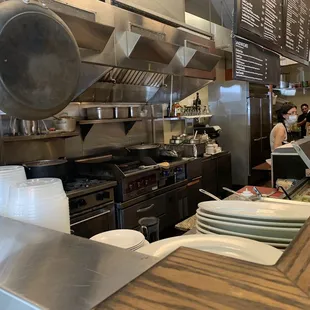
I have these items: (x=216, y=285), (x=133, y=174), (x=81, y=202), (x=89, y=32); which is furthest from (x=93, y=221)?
(x=216, y=285)

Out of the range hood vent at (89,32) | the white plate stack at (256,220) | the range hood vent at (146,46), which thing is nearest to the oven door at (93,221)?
the range hood vent at (89,32)

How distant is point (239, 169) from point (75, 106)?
4.07 m

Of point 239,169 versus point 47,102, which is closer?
point 47,102

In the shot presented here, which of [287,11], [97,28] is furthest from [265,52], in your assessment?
[97,28]

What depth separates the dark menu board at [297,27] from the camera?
286 cm

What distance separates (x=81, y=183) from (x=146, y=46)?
1.66 meters

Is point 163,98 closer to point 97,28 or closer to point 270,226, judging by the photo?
point 97,28

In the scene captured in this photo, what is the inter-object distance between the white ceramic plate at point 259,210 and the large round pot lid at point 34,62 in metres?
0.70

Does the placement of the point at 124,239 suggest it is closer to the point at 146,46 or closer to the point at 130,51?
the point at 130,51

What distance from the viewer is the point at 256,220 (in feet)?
3.88

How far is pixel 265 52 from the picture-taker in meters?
2.68

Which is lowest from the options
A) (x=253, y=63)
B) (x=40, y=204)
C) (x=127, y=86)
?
(x=40, y=204)

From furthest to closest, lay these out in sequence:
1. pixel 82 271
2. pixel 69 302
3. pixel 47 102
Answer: pixel 47 102 < pixel 82 271 < pixel 69 302

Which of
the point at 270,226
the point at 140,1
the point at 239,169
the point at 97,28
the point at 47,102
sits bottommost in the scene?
the point at 239,169
